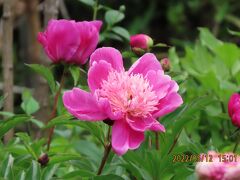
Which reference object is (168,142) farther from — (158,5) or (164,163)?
(158,5)

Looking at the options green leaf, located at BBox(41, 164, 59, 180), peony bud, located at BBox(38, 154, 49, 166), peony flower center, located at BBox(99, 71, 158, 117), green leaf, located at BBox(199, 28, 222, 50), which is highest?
peony flower center, located at BBox(99, 71, 158, 117)

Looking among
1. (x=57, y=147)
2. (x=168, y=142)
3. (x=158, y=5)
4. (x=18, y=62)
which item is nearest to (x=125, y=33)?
(x=57, y=147)

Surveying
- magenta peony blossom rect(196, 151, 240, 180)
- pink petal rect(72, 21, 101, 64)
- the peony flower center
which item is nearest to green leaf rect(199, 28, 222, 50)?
pink petal rect(72, 21, 101, 64)

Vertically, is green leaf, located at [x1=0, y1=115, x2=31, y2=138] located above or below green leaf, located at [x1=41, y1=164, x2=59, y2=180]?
above

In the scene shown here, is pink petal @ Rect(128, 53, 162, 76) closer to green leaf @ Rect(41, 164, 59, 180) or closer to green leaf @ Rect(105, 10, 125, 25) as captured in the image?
green leaf @ Rect(41, 164, 59, 180)

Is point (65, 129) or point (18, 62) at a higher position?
point (65, 129)

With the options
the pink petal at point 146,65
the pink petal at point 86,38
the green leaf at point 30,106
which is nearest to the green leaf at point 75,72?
the pink petal at point 86,38

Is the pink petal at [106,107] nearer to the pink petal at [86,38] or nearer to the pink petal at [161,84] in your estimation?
the pink petal at [161,84]
